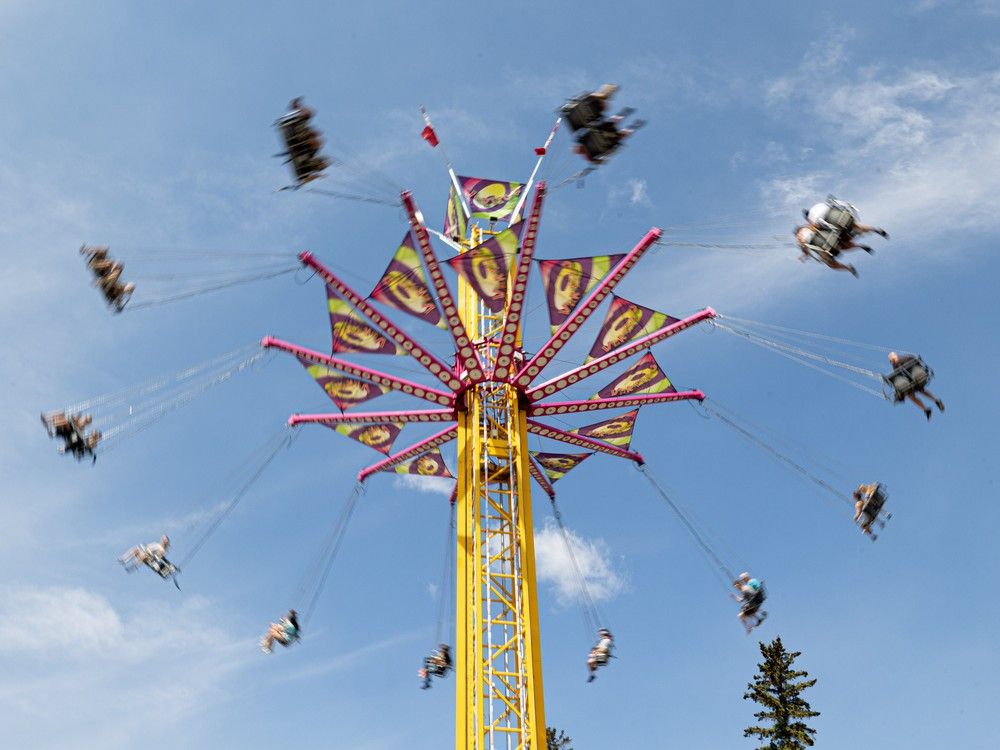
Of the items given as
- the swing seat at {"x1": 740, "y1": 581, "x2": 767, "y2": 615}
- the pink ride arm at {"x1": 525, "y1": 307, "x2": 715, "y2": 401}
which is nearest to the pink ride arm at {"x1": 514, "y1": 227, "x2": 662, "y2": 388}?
the pink ride arm at {"x1": 525, "y1": 307, "x2": 715, "y2": 401}

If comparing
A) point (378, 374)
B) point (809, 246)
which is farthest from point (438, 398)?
point (809, 246)

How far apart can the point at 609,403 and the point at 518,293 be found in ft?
10.8

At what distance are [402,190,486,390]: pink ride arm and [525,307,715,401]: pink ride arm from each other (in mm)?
1325

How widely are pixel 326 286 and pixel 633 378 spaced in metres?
6.31

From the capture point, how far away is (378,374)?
19.2 meters

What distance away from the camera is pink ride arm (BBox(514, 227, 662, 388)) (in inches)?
729

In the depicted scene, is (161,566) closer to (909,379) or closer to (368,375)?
(368,375)

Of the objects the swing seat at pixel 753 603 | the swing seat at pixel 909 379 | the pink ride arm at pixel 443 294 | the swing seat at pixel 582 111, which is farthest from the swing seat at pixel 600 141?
the swing seat at pixel 753 603

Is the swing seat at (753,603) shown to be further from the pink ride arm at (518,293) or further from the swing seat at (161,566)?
the swing seat at (161,566)

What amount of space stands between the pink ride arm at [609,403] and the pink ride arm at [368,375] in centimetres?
171

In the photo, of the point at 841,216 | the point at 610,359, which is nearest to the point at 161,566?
the point at 610,359

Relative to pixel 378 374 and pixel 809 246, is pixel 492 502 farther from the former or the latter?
pixel 809 246

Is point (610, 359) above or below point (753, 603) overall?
above

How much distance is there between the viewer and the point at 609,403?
20.1 m
